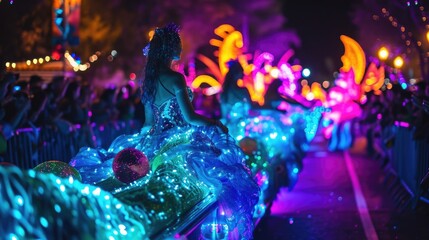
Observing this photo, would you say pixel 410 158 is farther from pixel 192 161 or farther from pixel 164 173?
pixel 164 173

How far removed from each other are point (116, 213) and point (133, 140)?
7.49 ft

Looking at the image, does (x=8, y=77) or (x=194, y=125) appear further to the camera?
(x=8, y=77)

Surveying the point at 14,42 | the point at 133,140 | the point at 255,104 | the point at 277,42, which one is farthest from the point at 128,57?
the point at 133,140

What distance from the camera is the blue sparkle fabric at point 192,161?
4965 millimetres

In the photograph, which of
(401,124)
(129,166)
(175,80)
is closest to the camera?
(129,166)

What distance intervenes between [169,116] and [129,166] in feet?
3.10

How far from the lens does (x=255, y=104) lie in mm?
9859

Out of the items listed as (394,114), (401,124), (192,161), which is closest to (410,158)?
(401,124)

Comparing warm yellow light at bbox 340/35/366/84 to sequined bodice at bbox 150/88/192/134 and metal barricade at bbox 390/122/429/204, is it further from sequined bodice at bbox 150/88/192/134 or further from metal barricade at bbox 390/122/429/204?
sequined bodice at bbox 150/88/192/134

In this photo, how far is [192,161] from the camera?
4973 millimetres

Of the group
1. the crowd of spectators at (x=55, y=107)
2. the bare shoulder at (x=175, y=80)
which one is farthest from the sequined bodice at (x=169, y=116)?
the crowd of spectators at (x=55, y=107)

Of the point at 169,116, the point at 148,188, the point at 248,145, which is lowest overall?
the point at 248,145

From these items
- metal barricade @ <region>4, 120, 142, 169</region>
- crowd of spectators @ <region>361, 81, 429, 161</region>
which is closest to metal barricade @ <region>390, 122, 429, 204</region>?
crowd of spectators @ <region>361, 81, 429, 161</region>

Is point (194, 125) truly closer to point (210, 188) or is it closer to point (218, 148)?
point (218, 148)
